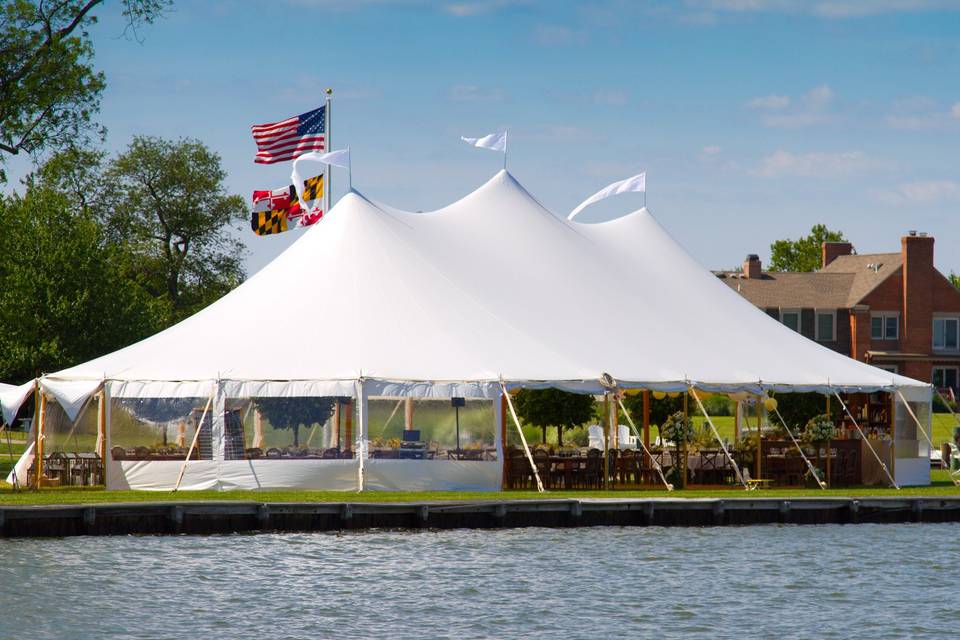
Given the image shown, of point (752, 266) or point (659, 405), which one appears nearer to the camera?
point (659, 405)

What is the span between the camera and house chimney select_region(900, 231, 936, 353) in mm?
71688

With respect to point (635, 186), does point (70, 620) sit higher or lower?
lower

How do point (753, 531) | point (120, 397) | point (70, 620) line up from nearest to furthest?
point (70, 620) < point (753, 531) < point (120, 397)

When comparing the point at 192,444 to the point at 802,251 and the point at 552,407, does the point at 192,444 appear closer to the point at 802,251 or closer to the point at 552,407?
the point at 552,407

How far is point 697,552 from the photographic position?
83.9 ft

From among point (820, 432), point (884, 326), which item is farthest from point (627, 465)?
point (884, 326)

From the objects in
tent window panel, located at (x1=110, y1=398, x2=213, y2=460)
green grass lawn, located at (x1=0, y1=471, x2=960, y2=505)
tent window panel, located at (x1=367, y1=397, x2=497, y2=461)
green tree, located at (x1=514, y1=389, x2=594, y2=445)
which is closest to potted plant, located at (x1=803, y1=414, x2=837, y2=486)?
green grass lawn, located at (x1=0, y1=471, x2=960, y2=505)

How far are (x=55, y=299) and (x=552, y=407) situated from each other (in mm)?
23610

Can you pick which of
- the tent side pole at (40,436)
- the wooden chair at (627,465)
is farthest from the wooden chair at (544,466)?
the tent side pole at (40,436)

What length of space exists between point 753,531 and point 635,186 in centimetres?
1175

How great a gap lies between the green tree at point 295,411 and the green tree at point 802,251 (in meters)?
77.4

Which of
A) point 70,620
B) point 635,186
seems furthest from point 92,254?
point 70,620

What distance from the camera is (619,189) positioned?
37188mm

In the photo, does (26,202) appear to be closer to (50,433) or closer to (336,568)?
(50,433)
